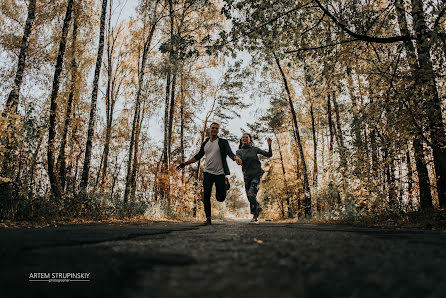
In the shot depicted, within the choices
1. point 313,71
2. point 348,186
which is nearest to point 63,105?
point 313,71

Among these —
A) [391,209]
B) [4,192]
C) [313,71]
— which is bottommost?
[391,209]

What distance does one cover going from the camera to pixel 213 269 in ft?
3.11

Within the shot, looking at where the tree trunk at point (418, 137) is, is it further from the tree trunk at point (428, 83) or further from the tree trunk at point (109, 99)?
the tree trunk at point (109, 99)

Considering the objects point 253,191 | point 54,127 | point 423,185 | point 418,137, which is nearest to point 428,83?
point 418,137

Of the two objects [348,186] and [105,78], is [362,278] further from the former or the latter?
[105,78]

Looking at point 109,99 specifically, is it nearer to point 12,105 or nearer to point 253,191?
point 12,105

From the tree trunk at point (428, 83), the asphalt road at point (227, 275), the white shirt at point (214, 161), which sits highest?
the tree trunk at point (428, 83)

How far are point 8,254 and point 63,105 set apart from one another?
15.2 meters

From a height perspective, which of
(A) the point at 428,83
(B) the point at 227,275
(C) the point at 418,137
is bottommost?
(B) the point at 227,275

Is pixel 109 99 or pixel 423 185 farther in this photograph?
→ pixel 109 99

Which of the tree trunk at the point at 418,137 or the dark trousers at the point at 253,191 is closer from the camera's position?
the tree trunk at the point at 418,137

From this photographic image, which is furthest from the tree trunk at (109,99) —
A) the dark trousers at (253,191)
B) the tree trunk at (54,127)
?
the dark trousers at (253,191)

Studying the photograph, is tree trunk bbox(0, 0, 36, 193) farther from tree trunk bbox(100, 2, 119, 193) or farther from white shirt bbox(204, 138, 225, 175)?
tree trunk bbox(100, 2, 119, 193)

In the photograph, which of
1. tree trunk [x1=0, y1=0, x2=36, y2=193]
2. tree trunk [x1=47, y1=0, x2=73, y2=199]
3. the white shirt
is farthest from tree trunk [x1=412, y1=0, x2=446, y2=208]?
tree trunk [x1=47, y1=0, x2=73, y2=199]
